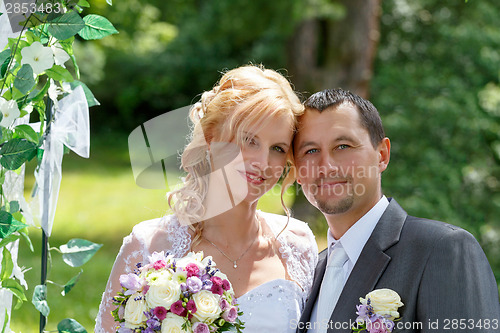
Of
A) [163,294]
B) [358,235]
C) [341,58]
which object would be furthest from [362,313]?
[341,58]

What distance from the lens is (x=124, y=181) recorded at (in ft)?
52.7

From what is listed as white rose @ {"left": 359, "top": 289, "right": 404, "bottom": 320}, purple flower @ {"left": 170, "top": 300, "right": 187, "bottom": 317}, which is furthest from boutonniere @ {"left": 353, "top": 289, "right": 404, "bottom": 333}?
purple flower @ {"left": 170, "top": 300, "right": 187, "bottom": 317}

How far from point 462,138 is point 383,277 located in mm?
9263

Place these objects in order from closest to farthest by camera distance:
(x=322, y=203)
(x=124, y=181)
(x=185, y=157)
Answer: (x=322, y=203) < (x=185, y=157) < (x=124, y=181)

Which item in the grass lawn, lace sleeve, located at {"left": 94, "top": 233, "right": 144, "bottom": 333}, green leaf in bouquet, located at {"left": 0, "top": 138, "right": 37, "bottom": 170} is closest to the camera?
green leaf in bouquet, located at {"left": 0, "top": 138, "right": 37, "bottom": 170}

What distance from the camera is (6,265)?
268cm

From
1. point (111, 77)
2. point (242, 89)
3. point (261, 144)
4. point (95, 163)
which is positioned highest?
point (242, 89)

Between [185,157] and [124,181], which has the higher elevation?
[185,157]

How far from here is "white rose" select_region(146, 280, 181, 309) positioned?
2578mm

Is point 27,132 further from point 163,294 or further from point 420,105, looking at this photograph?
point 420,105

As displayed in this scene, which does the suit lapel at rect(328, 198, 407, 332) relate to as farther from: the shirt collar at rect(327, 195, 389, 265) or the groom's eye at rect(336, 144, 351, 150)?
the groom's eye at rect(336, 144, 351, 150)

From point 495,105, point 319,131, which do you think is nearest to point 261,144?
→ point 319,131

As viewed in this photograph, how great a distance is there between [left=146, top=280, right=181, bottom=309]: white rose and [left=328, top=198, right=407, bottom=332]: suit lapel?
76 centimetres

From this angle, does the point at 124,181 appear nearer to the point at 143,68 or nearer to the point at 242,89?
the point at 143,68
